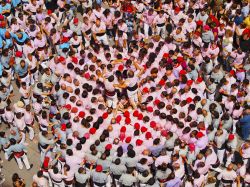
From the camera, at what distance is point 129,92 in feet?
53.9

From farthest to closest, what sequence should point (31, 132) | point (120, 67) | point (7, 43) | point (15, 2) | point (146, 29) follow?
point (15, 2)
point (146, 29)
point (7, 43)
point (31, 132)
point (120, 67)

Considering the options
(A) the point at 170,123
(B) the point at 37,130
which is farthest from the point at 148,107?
(B) the point at 37,130

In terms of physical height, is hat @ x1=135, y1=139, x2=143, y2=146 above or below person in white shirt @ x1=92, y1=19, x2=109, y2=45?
below

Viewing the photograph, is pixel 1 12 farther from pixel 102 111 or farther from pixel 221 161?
pixel 221 161

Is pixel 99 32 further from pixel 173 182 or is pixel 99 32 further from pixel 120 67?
pixel 173 182

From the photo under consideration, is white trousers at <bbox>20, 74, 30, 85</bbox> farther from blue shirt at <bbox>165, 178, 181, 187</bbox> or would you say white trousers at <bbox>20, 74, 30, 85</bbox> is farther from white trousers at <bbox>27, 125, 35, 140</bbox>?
blue shirt at <bbox>165, 178, 181, 187</bbox>

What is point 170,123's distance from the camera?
14.4 metres

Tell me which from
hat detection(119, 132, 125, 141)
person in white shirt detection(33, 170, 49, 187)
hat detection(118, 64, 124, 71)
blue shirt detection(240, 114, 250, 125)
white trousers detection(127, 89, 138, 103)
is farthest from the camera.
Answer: white trousers detection(127, 89, 138, 103)

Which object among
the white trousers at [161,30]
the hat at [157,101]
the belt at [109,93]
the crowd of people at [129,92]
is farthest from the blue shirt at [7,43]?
the hat at [157,101]

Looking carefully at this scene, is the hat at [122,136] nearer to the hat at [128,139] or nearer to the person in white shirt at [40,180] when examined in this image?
the hat at [128,139]

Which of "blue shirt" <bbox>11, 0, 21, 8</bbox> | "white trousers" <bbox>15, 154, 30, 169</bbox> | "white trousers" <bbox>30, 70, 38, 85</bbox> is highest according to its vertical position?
"blue shirt" <bbox>11, 0, 21, 8</bbox>

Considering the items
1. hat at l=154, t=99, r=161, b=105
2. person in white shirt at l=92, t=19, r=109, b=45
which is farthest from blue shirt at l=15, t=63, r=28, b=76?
hat at l=154, t=99, r=161, b=105

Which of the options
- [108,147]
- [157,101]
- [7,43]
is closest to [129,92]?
[157,101]

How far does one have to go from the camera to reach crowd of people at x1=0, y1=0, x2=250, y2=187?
13940 mm
